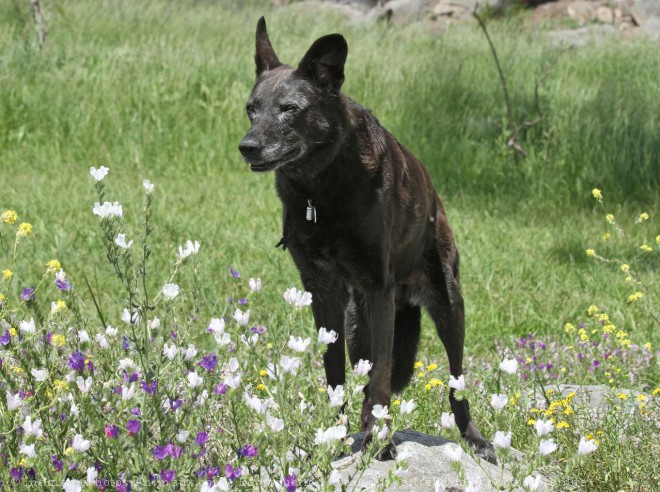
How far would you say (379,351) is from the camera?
3354mm

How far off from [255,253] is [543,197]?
3.07m

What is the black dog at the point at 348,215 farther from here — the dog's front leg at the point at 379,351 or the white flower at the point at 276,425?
the white flower at the point at 276,425

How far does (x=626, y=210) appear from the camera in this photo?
26.6ft

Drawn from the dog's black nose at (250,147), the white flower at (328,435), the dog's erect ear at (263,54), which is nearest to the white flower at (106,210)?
the white flower at (328,435)

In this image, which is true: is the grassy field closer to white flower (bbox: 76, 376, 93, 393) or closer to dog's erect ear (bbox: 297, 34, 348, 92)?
white flower (bbox: 76, 376, 93, 393)

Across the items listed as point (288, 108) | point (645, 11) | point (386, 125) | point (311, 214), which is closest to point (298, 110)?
point (288, 108)

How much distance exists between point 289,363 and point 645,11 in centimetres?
1650

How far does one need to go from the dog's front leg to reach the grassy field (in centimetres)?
35

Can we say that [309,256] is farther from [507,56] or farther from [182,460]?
[507,56]

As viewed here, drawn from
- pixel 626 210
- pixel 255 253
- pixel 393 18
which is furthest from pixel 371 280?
pixel 393 18

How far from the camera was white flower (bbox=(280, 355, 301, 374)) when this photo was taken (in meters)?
2.23

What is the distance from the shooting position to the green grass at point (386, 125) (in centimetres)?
642

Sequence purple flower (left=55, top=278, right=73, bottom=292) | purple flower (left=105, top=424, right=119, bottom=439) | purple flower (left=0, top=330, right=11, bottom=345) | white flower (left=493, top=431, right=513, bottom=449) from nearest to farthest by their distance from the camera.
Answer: white flower (left=493, top=431, right=513, bottom=449) < purple flower (left=105, top=424, right=119, bottom=439) < purple flower (left=0, top=330, right=11, bottom=345) < purple flower (left=55, top=278, right=73, bottom=292)

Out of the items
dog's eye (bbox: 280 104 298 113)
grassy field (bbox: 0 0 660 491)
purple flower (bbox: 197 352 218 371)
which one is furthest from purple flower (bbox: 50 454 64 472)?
dog's eye (bbox: 280 104 298 113)
